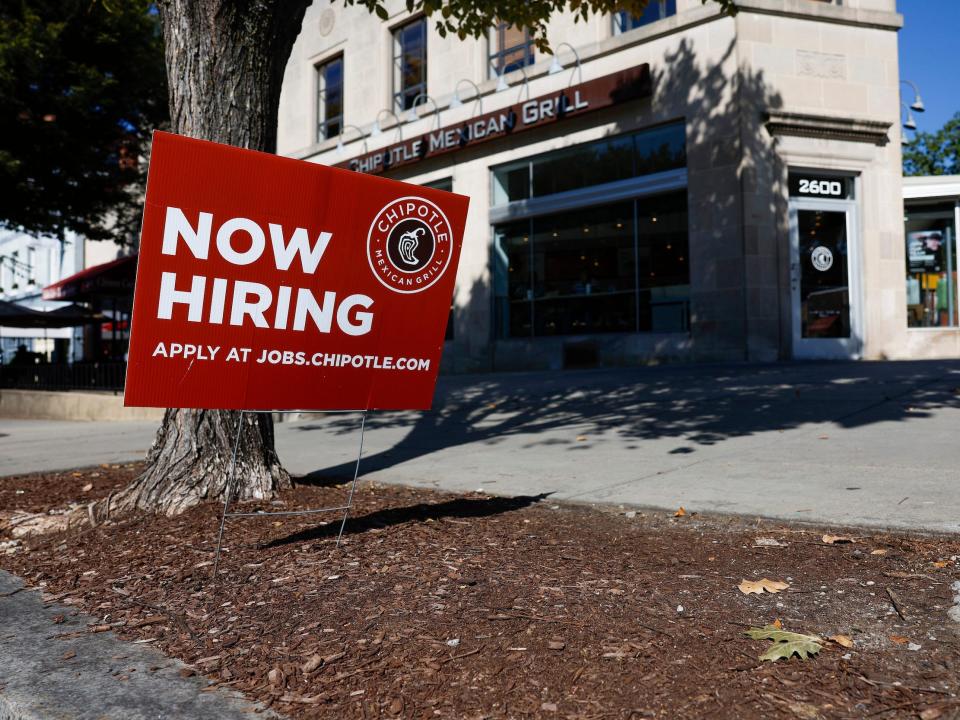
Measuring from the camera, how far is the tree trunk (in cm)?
508

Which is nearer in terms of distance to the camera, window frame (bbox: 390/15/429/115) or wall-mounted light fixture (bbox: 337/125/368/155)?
window frame (bbox: 390/15/429/115)

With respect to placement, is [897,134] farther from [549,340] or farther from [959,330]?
[549,340]

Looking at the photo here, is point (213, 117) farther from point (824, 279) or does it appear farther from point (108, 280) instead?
point (108, 280)

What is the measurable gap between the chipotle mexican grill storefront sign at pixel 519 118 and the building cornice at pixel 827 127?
8.81 ft

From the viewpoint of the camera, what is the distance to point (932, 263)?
1627 centimetres

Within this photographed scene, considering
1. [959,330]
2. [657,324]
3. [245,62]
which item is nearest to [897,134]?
[959,330]

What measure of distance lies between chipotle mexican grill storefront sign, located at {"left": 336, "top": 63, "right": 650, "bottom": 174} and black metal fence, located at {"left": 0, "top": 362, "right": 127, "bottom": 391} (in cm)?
893

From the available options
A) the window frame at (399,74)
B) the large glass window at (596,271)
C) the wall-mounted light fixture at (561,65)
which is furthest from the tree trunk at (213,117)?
the window frame at (399,74)

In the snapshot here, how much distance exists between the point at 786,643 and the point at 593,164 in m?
15.6

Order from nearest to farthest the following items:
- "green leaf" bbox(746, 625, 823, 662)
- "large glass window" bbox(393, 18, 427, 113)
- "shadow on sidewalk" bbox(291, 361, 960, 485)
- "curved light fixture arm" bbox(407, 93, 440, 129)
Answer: "green leaf" bbox(746, 625, 823, 662)
"shadow on sidewalk" bbox(291, 361, 960, 485)
"curved light fixture arm" bbox(407, 93, 440, 129)
"large glass window" bbox(393, 18, 427, 113)

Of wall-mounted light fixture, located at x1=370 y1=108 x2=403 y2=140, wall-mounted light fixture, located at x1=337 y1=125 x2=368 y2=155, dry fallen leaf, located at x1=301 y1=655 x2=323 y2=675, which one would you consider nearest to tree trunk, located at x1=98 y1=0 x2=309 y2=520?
dry fallen leaf, located at x1=301 y1=655 x2=323 y2=675

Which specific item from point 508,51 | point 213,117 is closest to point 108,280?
point 508,51

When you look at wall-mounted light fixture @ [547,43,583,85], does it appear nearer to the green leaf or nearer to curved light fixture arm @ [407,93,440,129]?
curved light fixture arm @ [407,93,440,129]

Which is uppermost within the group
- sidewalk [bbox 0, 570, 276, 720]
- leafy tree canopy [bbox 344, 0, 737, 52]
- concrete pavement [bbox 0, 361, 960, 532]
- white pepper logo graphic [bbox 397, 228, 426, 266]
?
leafy tree canopy [bbox 344, 0, 737, 52]
